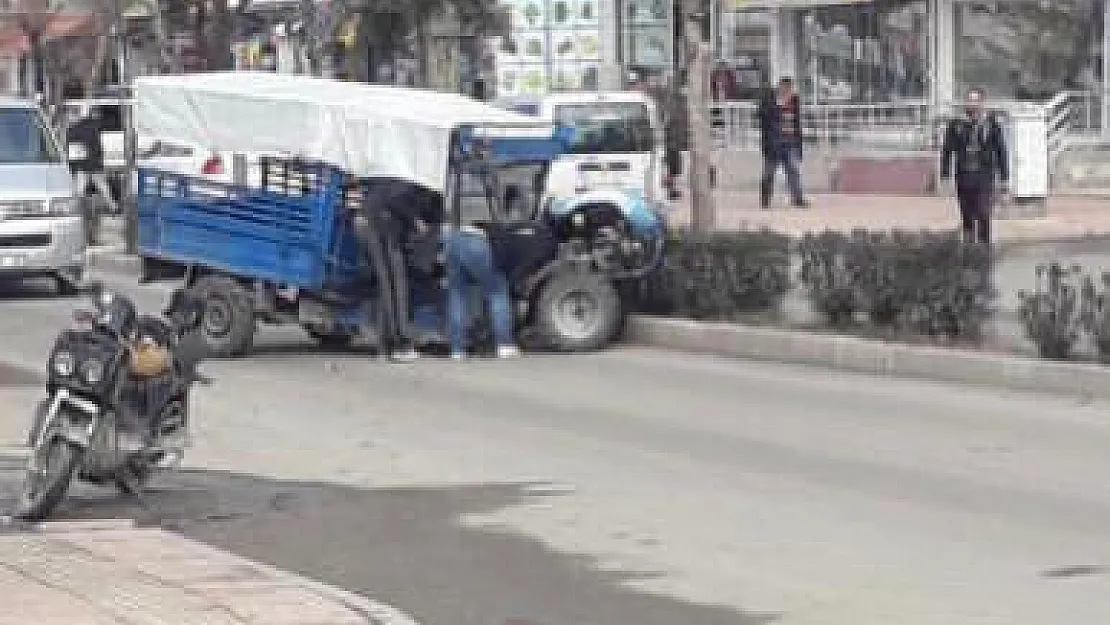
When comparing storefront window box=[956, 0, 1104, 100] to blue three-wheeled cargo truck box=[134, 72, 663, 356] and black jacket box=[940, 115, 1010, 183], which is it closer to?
black jacket box=[940, 115, 1010, 183]

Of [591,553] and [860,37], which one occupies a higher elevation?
[860,37]

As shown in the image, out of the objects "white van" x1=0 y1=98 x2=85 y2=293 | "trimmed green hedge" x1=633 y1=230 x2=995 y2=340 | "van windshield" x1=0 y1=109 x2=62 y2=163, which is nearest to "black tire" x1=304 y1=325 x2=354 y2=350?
"trimmed green hedge" x1=633 y1=230 x2=995 y2=340

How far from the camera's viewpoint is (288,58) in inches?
1662

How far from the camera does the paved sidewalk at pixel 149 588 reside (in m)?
6.86

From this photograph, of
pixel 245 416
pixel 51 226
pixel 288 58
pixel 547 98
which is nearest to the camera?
pixel 245 416

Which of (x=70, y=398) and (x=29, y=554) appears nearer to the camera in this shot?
(x=29, y=554)

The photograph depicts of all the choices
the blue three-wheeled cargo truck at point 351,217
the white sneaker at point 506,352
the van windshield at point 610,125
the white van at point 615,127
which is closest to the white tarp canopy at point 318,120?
the blue three-wheeled cargo truck at point 351,217

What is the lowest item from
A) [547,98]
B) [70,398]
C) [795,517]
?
[795,517]

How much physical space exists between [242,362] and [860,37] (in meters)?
21.8

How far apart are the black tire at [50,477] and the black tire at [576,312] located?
7140 millimetres

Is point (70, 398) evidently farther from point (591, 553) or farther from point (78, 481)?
point (591, 553)

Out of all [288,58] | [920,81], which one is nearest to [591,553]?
[920,81]

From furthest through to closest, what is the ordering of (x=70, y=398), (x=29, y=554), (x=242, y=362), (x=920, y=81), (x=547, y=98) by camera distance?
1. (x=920, y=81)
2. (x=547, y=98)
3. (x=242, y=362)
4. (x=70, y=398)
5. (x=29, y=554)

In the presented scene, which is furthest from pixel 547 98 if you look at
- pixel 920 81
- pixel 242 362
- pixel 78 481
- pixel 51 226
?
pixel 78 481
